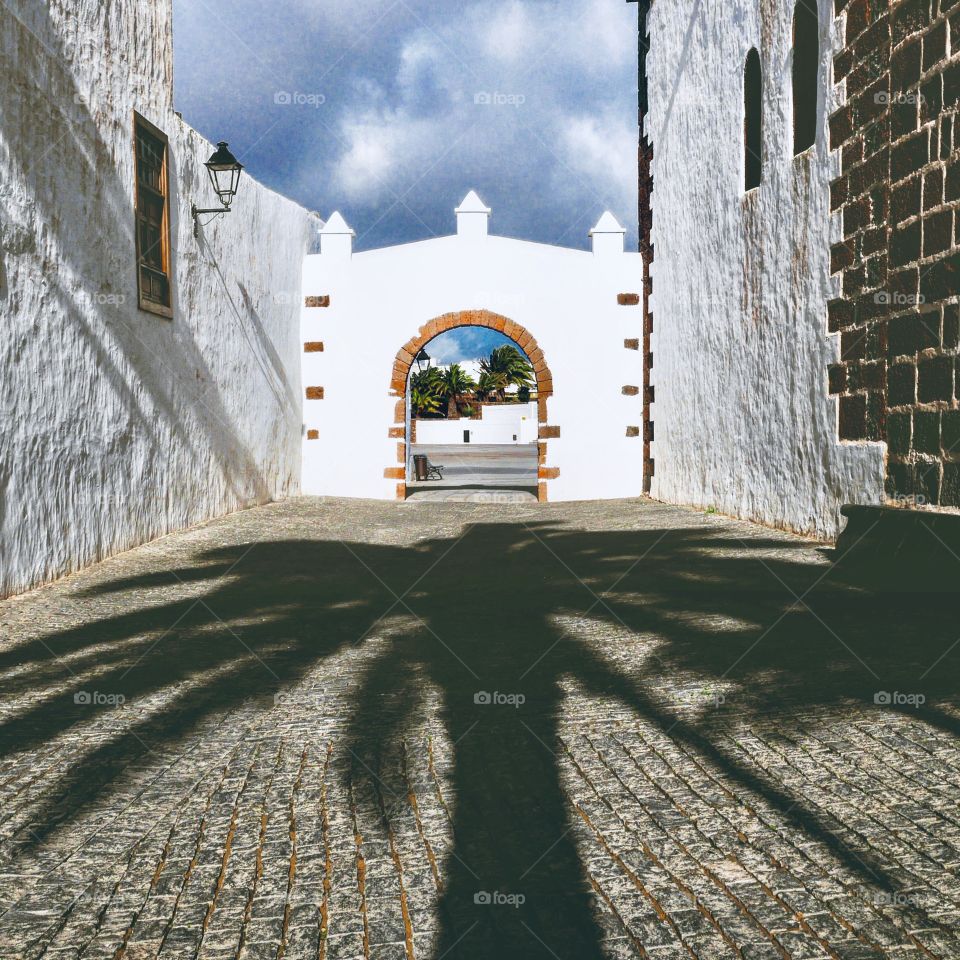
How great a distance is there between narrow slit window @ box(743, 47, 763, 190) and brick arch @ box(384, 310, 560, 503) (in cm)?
559

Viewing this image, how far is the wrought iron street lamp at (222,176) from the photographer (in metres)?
10.2

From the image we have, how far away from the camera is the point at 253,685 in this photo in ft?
14.1

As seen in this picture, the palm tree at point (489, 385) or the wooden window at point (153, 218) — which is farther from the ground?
the palm tree at point (489, 385)

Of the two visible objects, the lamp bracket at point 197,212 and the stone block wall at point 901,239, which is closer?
the stone block wall at point 901,239

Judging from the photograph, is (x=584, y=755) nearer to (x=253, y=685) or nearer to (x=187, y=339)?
(x=253, y=685)

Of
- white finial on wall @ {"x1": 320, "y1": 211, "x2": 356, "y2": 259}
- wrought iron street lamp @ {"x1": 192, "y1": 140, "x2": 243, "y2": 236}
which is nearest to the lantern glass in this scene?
wrought iron street lamp @ {"x1": 192, "y1": 140, "x2": 243, "y2": 236}

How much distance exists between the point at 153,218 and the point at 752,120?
5.50m

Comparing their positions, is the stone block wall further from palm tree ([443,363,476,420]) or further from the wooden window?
palm tree ([443,363,476,420])

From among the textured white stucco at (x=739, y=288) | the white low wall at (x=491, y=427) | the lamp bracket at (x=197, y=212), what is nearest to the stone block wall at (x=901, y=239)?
the textured white stucco at (x=739, y=288)

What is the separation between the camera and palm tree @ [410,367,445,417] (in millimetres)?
54375

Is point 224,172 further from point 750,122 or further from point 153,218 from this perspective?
point 750,122

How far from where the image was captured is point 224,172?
1052 cm

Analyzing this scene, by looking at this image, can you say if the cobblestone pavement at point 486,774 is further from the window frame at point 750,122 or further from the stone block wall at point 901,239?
A: the window frame at point 750,122

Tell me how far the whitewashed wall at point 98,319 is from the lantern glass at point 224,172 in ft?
0.48
